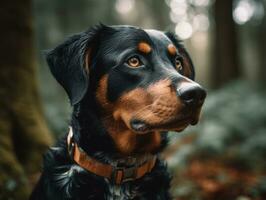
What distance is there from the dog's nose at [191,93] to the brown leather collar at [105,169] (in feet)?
2.62

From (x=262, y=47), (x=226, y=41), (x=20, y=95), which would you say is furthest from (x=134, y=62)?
(x=262, y=47)

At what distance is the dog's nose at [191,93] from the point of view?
3.31 m

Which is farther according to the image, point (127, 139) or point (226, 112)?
point (226, 112)

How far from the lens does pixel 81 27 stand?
21500 millimetres

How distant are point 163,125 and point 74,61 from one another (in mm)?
974

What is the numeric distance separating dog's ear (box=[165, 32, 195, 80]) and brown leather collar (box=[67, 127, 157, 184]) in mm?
1264

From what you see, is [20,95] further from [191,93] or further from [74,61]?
[191,93]

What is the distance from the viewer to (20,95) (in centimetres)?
566

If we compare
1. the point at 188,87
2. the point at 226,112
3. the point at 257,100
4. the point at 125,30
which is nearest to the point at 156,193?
the point at 188,87

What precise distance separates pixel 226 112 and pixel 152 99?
269 inches

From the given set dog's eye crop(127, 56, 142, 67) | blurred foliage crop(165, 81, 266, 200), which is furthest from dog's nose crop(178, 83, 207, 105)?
blurred foliage crop(165, 81, 266, 200)

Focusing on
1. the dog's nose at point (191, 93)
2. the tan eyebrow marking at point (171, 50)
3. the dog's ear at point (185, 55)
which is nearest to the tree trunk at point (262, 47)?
the dog's ear at point (185, 55)

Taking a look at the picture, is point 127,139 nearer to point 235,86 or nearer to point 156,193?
point 156,193

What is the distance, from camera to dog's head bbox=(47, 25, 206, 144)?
3.41 metres
